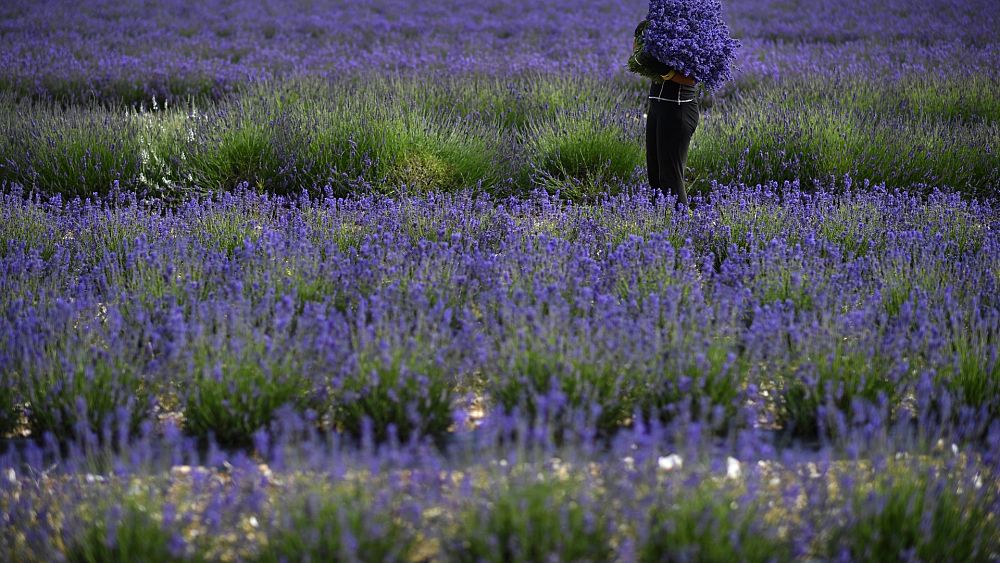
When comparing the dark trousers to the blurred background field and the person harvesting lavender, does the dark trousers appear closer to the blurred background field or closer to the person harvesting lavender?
the person harvesting lavender

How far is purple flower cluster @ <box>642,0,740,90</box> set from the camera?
4.45 metres

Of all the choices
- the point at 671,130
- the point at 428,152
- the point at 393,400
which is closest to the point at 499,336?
the point at 393,400

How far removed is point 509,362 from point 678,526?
1.01 meters

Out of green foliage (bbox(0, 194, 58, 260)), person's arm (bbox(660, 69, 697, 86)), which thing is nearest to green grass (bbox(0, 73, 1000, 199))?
green foliage (bbox(0, 194, 58, 260))

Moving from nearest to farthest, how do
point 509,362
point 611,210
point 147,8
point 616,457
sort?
point 616,457 < point 509,362 < point 611,210 < point 147,8

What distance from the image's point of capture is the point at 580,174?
6281mm

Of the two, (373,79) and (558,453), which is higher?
(373,79)

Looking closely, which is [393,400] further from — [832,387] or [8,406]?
[832,387]

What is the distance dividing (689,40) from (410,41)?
8.37m

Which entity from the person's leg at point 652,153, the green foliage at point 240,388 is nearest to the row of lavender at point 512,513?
the green foliage at point 240,388

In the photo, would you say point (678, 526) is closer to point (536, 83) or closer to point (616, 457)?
point (616, 457)

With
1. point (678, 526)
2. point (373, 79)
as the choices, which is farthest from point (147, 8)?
point (678, 526)

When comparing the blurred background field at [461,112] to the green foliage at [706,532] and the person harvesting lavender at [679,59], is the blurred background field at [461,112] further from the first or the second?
the green foliage at [706,532]

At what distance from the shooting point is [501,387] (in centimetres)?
298
